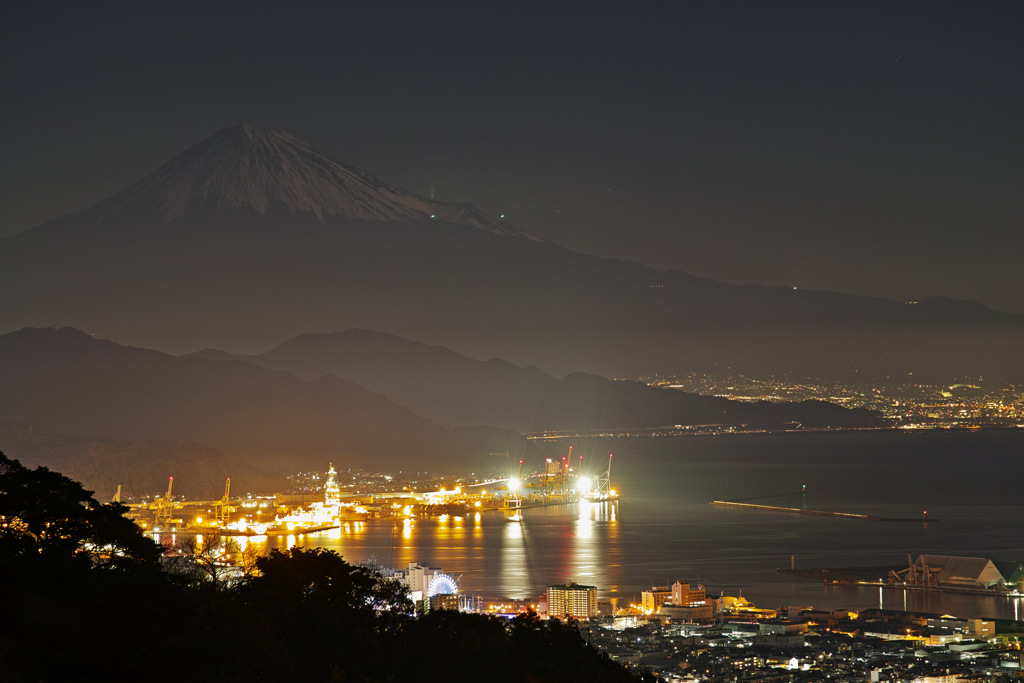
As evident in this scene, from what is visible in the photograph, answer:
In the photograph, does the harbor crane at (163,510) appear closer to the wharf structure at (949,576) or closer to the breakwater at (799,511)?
the breakwater at (799,511)

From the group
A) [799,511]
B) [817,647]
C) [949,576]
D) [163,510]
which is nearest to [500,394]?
[799,511]

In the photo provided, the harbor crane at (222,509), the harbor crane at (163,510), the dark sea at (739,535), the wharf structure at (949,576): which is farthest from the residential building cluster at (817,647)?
the harbor crane at (222,509)

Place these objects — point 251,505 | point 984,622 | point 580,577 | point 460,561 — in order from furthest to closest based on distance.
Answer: point 251,505
point 460,561
point 580,577
point 984,622

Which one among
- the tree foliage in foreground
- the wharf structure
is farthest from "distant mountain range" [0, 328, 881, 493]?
the tree foliage in foreground

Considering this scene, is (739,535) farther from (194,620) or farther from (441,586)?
(194,620)

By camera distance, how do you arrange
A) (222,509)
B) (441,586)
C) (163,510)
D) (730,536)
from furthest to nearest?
(222,509)
(163,510)
(730,536)
(441,586)

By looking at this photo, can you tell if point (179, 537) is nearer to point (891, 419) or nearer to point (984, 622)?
point (984, 622)

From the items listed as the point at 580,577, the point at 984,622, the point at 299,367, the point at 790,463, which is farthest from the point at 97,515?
the point at 299,367
